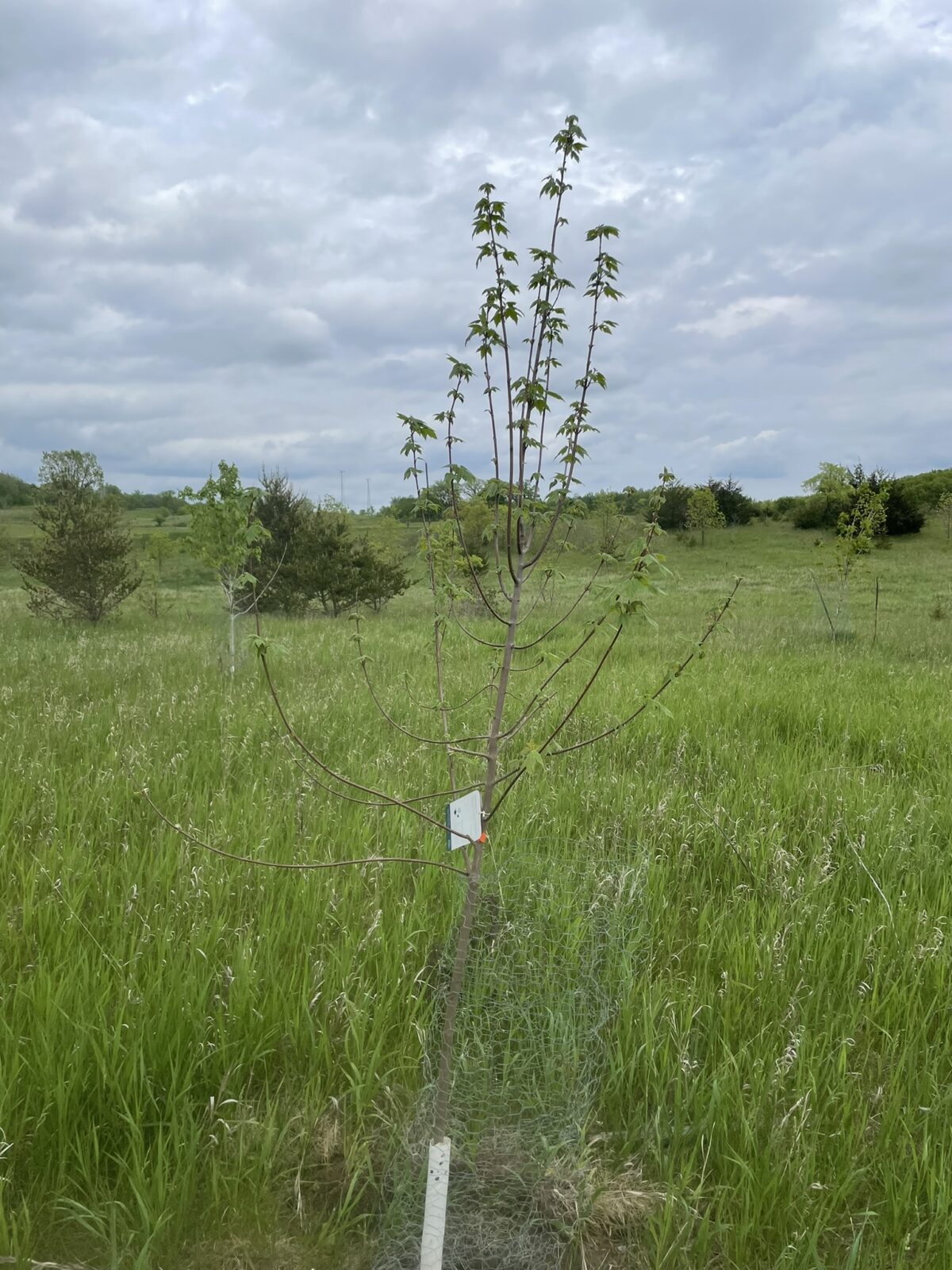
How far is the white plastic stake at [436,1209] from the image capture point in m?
1.63

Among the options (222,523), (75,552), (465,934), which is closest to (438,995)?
(465,934)

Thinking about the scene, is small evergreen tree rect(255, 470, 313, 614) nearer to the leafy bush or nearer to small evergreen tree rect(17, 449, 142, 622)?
small evergreen tree rect(17, 449, 142, 622)

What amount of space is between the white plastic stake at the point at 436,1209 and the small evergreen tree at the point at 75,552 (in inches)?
696

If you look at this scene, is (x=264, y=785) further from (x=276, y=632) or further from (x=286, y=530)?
(x=286, y=530)

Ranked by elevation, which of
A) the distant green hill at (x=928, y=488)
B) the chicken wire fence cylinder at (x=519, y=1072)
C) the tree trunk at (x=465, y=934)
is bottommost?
the chicken wire fence cylinder at (x=519, y=1072)

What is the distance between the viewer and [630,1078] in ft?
7.47

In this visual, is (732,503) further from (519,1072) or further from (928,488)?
(519,1072)

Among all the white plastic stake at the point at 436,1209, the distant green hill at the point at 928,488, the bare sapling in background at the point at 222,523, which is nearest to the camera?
the white plastic stake at the point at 436,1209

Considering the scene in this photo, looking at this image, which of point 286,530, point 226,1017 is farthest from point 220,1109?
point 286,530

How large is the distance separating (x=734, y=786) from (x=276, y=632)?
10409 millimetres

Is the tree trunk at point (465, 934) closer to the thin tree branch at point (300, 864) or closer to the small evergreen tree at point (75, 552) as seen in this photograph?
the thin tree branch at point (300, 864)

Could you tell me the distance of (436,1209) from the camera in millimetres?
1642

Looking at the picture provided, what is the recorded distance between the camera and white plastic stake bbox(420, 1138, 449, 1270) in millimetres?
1632

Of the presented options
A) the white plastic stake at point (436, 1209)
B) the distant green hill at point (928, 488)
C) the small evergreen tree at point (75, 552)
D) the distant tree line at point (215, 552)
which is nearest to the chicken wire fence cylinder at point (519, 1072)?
the white plastic stake at point (436, 1209)
